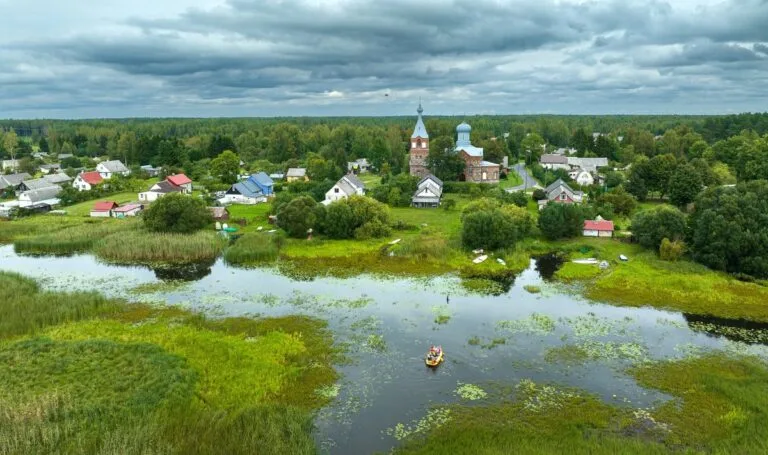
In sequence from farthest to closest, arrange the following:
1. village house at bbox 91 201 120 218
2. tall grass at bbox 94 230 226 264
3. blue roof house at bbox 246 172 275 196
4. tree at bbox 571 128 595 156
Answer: tree at bbox 571 128 595 156 → blue roof house at bbox 246 172 275 196 → village house at bbox 91 201 120 218 → tall grass at bbox 94 230 226 264

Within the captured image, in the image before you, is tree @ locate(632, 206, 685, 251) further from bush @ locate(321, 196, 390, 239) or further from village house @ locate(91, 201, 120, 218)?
village house @ locate(91, 201, 120, 218)

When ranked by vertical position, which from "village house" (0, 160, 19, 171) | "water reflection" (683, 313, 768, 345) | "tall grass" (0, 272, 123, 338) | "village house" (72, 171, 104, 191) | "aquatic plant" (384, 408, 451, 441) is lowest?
"aquatic plant" (384, 408, 451, 441)

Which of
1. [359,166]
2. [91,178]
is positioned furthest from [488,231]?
[91,178]

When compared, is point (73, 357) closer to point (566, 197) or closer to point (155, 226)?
point (155, 226)

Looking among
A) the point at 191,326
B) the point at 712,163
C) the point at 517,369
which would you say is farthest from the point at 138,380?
the point at 712,163

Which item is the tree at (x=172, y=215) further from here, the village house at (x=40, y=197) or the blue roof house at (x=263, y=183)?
the village house at (x=40, y=197)

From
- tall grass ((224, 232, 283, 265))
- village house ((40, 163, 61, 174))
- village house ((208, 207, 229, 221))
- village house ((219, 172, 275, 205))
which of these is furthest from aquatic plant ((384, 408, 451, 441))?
village house ((40, 163, 61, 174))
